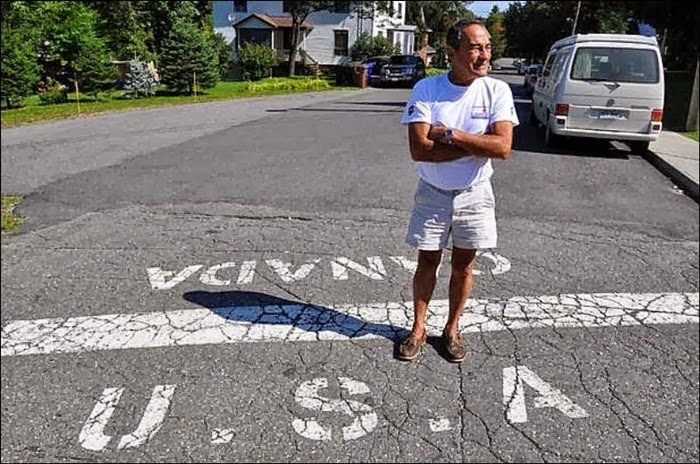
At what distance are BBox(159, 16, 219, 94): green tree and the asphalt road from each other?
609mm

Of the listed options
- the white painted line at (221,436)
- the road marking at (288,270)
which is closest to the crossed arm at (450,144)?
the white painted line at (221,436)

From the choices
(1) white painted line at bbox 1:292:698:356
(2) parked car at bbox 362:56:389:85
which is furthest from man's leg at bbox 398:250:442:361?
(2) parked car at bbox 362:56:389:85

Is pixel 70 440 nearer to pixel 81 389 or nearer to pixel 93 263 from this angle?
pixel 81 389

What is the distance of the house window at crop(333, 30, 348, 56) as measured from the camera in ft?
6.52

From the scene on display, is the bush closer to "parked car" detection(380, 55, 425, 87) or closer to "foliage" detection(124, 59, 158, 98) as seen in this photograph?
"foliage" detection(124, 59, 158, 98)

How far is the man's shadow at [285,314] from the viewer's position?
2.93 meters

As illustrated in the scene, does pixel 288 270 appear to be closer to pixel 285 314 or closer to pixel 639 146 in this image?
pixel 285 314

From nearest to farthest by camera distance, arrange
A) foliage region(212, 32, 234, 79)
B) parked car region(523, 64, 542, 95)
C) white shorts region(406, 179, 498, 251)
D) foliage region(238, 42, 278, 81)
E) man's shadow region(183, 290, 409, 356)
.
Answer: white shorts region(406, 179, 498, 251)
parked car region(523, 64, 542, 95)
foliage region(238, 42, 278, 81)
man's shadow region(183, 290, 409, 356)
foliage region(212, 32, 234, 79)

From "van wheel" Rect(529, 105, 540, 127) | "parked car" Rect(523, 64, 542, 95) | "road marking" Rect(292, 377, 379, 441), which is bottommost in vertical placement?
"road marking" Rect(292, 377, 379, 441)

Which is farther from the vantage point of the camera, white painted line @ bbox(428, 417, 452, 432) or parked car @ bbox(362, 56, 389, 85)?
white painted line @ bbox(428, 417, 452, 432)

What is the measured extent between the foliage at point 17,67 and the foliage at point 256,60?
133cm

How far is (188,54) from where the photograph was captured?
84.7 inches

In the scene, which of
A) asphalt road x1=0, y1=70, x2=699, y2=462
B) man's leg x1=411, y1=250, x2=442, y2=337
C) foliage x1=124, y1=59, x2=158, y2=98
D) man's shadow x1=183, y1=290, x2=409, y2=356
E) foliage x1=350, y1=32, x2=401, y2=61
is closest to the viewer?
foliage x1=350, y1=32, x2=401, y2=61

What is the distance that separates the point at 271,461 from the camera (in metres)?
1.96
